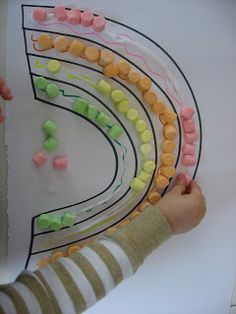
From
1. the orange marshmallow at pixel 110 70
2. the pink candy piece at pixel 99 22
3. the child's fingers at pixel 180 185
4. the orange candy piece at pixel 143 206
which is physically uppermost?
the pink candy piece at pixel 99 22

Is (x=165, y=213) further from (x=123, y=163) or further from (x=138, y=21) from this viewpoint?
(x=138, y=21)

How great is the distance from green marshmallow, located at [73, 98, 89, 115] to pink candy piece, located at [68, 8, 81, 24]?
10 cm

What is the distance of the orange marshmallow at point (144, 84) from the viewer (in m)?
0.54

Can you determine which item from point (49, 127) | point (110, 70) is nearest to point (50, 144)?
point (49, 127)

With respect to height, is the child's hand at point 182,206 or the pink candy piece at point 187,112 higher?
the pink candy piece at point 187,112

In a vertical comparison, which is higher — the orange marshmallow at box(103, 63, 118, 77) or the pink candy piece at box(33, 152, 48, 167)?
the orange marshmallow at box(103, 63, 118, 77)

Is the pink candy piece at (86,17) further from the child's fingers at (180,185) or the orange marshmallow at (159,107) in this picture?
the child's fingers at (180,185)

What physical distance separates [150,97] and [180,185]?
141 mm

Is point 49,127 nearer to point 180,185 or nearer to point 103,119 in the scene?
point 103,119

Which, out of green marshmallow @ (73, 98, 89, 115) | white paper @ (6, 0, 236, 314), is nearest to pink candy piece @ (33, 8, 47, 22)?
white paper @ (6, 0, 236, 314)

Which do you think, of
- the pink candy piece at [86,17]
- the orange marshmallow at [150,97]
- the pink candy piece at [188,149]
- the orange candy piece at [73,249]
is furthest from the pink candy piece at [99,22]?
the orange candy piece at [73,249]

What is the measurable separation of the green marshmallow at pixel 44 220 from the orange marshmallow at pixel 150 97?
0.22m

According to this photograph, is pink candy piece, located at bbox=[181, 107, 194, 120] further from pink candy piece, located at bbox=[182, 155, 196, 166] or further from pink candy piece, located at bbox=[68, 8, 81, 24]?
pink candy piece, located at bbox=[68, 8, 81, 24]

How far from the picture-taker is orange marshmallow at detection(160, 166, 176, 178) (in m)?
0.57
